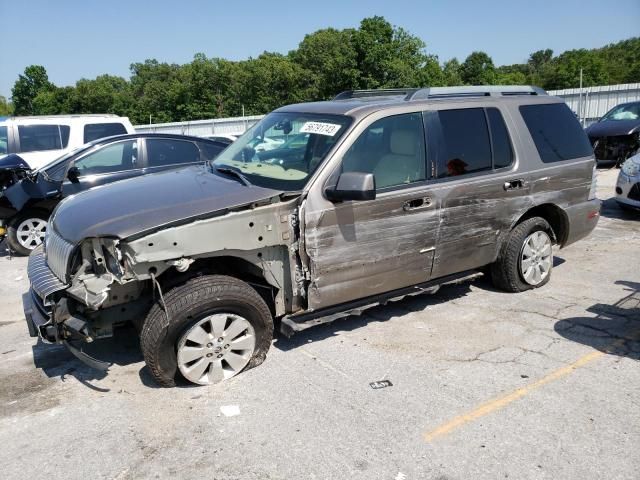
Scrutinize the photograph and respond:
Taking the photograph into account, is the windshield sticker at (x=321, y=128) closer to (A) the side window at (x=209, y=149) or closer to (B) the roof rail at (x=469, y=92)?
(B) the roof rail at (x=469, y=92)

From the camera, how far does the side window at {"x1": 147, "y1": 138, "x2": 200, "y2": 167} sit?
26.1 ft

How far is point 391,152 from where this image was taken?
14.3ft

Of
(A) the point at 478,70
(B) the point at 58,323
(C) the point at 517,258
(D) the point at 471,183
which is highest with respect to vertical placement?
(A) the point at 478,70

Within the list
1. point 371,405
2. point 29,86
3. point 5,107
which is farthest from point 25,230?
point 5,107

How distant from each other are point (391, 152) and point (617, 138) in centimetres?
1120

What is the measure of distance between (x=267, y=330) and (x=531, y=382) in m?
1.92

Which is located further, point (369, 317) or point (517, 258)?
point (517, 258)

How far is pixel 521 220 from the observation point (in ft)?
17.5

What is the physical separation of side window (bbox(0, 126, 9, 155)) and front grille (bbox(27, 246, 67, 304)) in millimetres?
7296

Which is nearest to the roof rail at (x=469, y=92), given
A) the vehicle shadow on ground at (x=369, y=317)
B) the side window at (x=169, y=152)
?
the vehicle shadow on ground at (x=369, y=317)

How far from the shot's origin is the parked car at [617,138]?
12.9 m

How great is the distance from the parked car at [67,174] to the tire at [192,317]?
445 cm

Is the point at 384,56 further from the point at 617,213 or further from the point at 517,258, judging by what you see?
the point at 517,258

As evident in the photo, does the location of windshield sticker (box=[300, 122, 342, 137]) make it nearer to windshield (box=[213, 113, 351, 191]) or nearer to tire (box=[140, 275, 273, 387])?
windshield (box=[213, 113, 351, 191])
